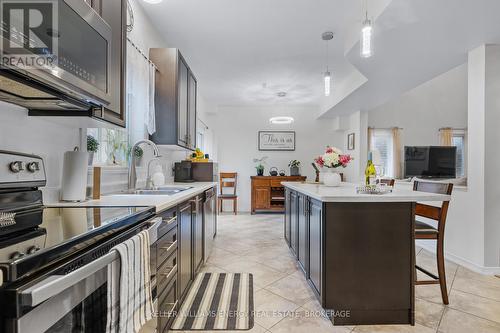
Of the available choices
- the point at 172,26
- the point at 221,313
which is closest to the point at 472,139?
the point at 221,313

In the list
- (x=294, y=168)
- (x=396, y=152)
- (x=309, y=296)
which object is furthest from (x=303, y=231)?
(x=396, y=152)

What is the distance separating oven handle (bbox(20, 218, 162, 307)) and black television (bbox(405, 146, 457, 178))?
6254mm

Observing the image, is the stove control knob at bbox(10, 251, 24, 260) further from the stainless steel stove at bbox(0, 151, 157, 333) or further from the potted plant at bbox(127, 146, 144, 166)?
the potted plant at bbox(127, 146, 144, 166)

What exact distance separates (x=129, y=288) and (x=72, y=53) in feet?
2.99

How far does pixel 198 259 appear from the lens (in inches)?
97.4

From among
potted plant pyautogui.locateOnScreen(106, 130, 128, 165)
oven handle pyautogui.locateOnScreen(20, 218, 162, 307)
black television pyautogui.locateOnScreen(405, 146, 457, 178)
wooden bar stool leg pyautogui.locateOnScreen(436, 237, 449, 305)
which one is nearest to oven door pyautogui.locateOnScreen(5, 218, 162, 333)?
oven handle pyautogui.locateOnScreen(20, 218, 162, 307)

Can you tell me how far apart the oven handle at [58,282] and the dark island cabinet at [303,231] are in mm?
1786

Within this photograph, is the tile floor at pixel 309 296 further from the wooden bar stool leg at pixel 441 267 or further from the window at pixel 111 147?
the window at pixel 111 147

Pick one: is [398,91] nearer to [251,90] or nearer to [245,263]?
[251,90]

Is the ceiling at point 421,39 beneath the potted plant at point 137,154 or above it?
above

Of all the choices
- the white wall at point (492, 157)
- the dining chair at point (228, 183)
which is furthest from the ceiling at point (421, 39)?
the dining chair at point (228, 183)

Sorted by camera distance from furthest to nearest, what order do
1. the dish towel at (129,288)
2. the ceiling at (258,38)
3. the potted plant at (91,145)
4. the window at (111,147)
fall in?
the ceiling at (258,38) → the window at (111,147) → the potted plant at (91,145) → the dish towel at (129,288)

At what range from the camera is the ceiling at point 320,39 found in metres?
2.39

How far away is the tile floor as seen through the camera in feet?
5.86
